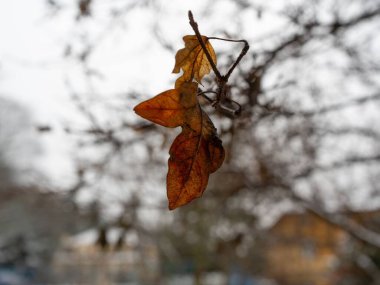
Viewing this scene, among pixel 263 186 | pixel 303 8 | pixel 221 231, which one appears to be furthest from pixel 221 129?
pixel 221 231

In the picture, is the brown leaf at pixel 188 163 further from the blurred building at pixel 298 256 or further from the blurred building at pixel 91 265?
the blurred building at pixel 91 265

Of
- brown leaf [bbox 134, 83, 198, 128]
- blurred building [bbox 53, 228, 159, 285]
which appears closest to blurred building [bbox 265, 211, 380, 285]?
blurred building [bbox 53, 228, 159, 285]

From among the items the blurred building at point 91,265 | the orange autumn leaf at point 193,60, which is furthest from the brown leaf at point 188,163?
the blurred building at point 91,265

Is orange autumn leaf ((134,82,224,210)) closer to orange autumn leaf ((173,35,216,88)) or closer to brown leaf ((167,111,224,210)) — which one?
brown leaf ((167,111,224,210))

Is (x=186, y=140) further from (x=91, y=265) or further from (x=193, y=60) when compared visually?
(x=91, y=265)

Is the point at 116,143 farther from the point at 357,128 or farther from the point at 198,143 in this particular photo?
the point at 357,128

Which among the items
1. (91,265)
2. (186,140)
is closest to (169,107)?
(186,140)
